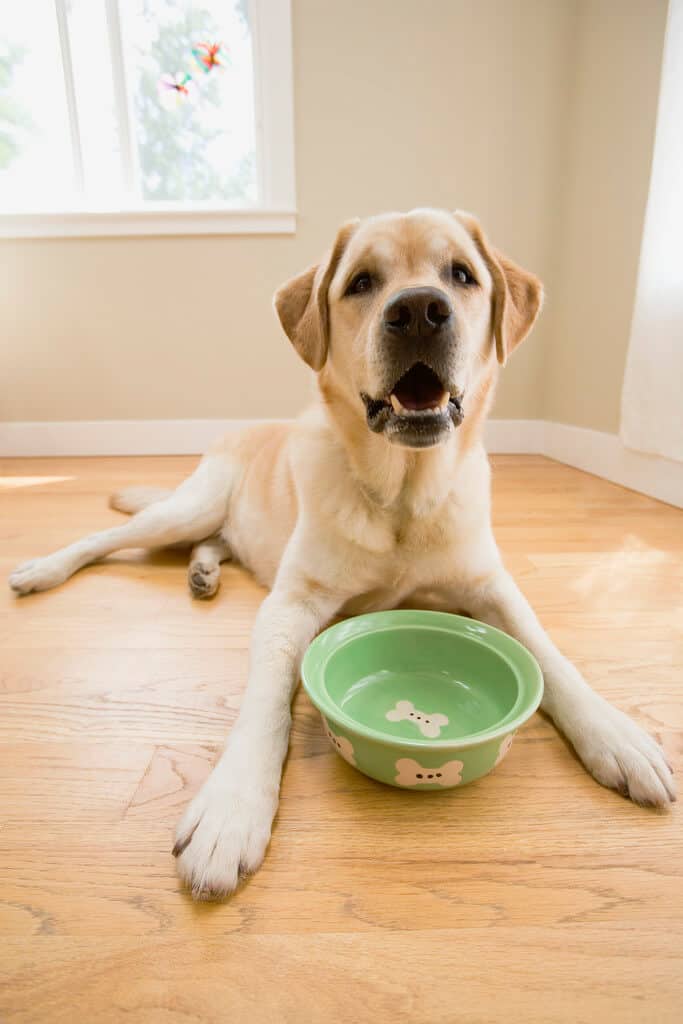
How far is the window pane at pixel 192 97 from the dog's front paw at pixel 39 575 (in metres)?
3.13

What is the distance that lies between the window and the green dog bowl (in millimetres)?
3569

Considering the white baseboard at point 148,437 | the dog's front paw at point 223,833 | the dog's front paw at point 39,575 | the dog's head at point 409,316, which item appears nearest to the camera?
the dog's front paw at point 223,833

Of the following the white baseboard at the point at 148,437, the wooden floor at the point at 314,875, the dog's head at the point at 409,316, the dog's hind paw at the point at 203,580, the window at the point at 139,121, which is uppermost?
the window at the point at 139,121

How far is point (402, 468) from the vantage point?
1.39 metres

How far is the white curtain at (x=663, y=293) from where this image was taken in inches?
103

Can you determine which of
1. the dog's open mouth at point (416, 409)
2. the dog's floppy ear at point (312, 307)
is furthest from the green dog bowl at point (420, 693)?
the dog's floppy ear at point (312, 307)

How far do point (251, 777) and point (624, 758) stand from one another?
65 centimetres

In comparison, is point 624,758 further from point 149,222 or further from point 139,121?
point 139,121

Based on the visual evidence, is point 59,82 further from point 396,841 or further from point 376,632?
point 396,841

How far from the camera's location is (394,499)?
140 cm

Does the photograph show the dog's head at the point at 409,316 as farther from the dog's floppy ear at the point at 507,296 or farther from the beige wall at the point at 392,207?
the beige wall at the point at 392,207

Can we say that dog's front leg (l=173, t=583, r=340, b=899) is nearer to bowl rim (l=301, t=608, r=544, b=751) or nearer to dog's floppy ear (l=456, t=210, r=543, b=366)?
bowl rim (l=301, t=608, r=544, b=751)

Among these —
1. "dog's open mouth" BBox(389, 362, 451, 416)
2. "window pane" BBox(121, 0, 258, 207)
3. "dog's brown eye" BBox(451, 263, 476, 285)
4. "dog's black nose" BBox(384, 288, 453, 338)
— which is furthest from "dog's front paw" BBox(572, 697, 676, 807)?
"window pane" BBox(121, 0, 258, 207)

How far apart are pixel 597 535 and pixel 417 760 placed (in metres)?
1.86
